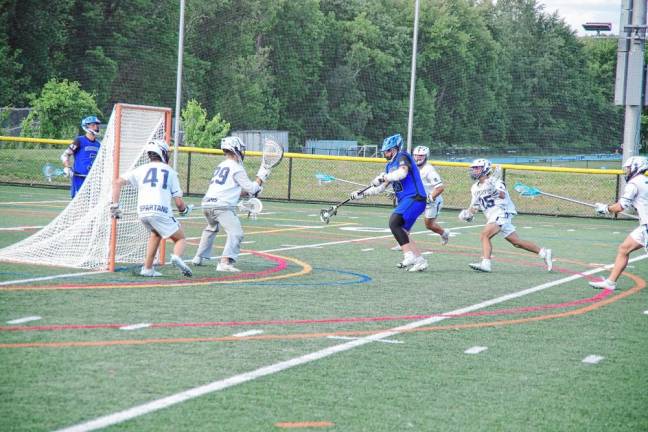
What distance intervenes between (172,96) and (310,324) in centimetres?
5673

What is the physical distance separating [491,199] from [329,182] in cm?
1884

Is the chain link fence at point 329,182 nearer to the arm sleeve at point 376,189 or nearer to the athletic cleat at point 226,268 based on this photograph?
the arm sleeve at point 376,189

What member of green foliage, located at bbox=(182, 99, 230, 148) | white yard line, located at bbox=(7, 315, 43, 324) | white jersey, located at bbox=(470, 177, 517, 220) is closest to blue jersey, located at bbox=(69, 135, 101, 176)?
white jersey, located at bbox=(470, 177, 517, 220)

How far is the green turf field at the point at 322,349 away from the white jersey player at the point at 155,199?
390 millimetres

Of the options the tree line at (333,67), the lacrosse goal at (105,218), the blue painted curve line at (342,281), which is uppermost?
the tree line at (333,67)

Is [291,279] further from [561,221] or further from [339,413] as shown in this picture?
[561,221]

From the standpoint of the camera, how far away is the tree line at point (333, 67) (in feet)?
204

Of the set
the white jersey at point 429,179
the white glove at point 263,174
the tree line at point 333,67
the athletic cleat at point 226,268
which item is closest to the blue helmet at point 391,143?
the white glove at point 263,174

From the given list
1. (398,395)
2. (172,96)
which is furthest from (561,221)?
(172,96)

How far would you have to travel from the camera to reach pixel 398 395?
267 inches

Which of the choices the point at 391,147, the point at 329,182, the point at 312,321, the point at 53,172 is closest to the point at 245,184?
the point at 391,147

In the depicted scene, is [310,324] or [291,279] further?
[291,279]

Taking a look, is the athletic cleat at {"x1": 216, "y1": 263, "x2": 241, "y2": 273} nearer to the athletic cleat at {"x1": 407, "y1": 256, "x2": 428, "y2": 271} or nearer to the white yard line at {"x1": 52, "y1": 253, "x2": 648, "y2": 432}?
the athletic cleat at {"x1": 407, "y1": 256, "x2": 428, "y2": 271}

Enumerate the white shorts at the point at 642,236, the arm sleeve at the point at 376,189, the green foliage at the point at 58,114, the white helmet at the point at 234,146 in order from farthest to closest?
the green foliage at the point at 58,114, the arm sleeve at the point at 376,189, the white helmet at the point at 234,146, the white shorts at the point at 642,236
